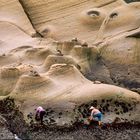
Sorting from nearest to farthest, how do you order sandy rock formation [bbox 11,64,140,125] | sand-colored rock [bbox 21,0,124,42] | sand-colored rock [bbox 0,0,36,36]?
sandy rock formation [bbox 11,64,140,125] < sand-colored rock [bbox 21,0,124,42] < sand-colored rock [bbox 0,0,36,36]

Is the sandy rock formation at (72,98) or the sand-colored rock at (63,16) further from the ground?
the sandy rock formation at (72,98)

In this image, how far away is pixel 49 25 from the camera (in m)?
26.7

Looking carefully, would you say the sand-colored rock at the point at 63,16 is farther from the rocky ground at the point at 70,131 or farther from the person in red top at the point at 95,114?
the rocky ground at the point at 70,131

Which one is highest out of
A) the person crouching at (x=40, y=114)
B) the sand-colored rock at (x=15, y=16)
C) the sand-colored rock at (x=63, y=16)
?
the person crouching at (x=40, y=114)

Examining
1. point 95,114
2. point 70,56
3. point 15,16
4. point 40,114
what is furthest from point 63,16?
point 95,114

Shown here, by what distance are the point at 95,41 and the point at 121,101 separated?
5.52 m

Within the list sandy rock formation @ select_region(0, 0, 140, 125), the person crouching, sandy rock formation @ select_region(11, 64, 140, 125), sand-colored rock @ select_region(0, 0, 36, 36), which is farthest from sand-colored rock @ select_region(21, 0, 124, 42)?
the person crouching

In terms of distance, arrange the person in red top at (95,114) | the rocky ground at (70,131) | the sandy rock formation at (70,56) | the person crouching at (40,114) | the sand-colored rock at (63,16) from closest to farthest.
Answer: the rocky ground at (70,131)
the person in red top at (95,114)
the person crouching at (40,114)
the sandy rock formation at (70,56)
the sand-colored rock at (63,16)

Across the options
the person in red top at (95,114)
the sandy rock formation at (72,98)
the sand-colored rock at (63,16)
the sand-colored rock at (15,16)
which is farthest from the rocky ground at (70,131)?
the sand-colored rock at (15,16)

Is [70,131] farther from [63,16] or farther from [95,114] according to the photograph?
[63,16]

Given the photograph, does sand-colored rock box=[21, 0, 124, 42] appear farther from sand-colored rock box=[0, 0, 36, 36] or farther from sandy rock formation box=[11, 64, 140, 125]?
sandy rock formation box=[11, 64, 140, 125]

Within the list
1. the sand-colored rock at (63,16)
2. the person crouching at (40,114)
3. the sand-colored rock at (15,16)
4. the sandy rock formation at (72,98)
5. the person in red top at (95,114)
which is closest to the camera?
the person in red top at (95,114)

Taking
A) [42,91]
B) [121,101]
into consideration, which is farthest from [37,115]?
[121,101]

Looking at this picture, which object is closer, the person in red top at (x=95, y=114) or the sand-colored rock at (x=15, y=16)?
the person in red top at (x=95, y=114)
